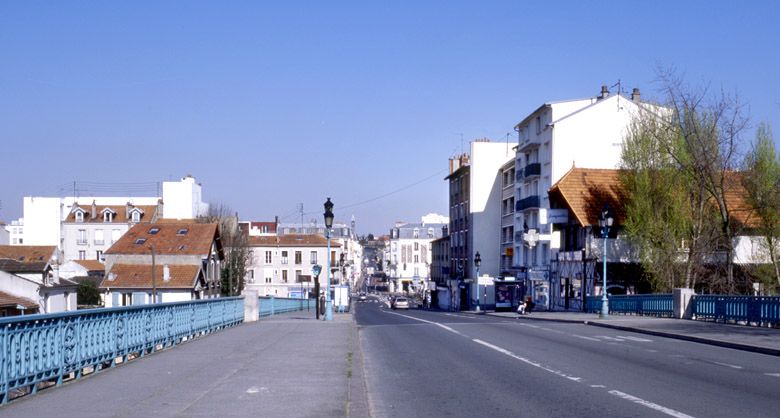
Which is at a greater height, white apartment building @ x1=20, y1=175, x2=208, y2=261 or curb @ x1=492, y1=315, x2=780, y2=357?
white apartment building @ x1=20, y1=175, x2=208, y2=261

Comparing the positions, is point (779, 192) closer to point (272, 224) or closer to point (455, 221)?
point (455, 221)

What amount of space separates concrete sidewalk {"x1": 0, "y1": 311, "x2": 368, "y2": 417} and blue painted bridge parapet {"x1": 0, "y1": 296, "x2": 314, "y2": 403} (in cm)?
25

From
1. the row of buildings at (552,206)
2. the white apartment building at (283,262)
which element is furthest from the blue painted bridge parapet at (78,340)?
the white apartment building at (283,262)

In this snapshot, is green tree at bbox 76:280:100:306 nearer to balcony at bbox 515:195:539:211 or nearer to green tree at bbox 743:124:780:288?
Answer: balcony at bbox 515:195:539:211

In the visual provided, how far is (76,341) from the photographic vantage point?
495 inches

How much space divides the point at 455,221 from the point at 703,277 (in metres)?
52.6

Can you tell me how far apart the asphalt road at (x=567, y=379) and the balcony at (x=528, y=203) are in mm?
46868

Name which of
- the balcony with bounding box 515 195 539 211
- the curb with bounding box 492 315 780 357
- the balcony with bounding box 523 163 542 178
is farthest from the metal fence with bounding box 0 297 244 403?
the balcony with bounding box 515 195 539 211

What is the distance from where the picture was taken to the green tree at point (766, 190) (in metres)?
45.6

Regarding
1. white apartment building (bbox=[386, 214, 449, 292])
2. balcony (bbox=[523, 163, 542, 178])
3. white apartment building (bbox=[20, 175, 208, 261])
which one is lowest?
white apartment building (bbox=[386, 214, 449, 292])

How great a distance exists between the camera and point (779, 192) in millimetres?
45688

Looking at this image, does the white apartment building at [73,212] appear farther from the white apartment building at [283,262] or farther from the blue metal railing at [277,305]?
the blue metal railing at [277,305]

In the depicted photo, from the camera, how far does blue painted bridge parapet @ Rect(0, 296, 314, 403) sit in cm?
1020

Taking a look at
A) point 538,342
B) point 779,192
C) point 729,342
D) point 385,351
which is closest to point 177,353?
point 385,351
